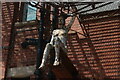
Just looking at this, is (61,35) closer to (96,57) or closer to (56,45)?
(56,45)

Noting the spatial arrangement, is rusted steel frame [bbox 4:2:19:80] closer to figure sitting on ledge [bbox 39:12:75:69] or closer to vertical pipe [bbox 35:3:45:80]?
vertical pipe [bbox 35:3:45:80]

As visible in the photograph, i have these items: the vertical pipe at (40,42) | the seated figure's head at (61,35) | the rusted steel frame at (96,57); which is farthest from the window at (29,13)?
the seated figure's head at (61,35)

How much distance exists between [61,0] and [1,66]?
4219 millimetres

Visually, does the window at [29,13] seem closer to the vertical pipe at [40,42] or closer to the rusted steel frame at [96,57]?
the vertical pipe at [40,42]

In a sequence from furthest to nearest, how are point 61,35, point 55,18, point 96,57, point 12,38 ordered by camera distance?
point 12,38 → point 55,18 → point 96,57 → point 61,35

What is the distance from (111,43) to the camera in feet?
37.2

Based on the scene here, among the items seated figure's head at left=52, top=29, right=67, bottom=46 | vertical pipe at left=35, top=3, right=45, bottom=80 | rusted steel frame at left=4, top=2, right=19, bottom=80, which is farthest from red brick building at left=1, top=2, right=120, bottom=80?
seated figure's head at left=52, top=29, right=67, bottom=46

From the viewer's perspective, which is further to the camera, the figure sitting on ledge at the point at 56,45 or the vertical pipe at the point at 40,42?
the vertical pipe at the point at 40,42

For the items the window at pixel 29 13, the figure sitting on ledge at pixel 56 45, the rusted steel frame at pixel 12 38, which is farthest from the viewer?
the window at pixel 29 13

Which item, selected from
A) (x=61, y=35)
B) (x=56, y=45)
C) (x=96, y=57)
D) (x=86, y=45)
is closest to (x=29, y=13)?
(x=86, y=45)

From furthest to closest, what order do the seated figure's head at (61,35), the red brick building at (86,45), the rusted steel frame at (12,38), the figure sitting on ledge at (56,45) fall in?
the rusted steel frame at (12,38) → the red brick building at (86,45) → the seated figure's head at (61,35) → the figure sitting on ledge at (56,45)

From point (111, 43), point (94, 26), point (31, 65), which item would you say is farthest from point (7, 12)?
point (111, 43)

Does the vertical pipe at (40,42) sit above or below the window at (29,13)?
below

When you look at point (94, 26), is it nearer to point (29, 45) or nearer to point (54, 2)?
point (54, 2)
